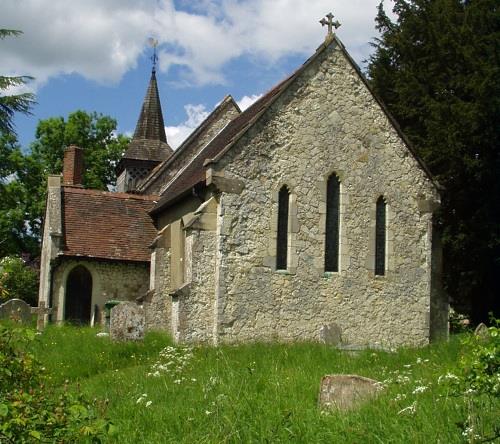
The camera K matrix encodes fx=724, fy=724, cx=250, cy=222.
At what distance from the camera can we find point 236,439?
7.90 m

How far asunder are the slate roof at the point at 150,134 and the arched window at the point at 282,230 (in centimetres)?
1846

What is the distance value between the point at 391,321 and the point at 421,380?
9293 mm

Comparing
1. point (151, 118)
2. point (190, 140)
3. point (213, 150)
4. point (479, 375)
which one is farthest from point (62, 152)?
point (479, 375)

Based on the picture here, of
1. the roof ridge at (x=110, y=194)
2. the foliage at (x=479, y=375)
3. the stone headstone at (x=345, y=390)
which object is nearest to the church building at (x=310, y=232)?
the roof ridge at (x=110, y=194)

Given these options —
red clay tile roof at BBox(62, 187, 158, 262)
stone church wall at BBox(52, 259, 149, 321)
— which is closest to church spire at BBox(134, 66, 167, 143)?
red clay tile roof at BBox(62, 187, 158, 262)

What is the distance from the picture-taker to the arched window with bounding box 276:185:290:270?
18141mm

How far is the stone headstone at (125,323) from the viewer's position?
16688 millimetres

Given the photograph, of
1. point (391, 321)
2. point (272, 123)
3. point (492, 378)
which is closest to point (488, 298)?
point (391, 321)

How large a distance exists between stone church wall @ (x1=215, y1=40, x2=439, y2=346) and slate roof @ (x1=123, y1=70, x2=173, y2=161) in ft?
59.3

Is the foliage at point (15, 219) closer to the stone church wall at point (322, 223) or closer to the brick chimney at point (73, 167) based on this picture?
the brick chimney at point (73, 167)

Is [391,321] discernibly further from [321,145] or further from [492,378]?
[492,378]

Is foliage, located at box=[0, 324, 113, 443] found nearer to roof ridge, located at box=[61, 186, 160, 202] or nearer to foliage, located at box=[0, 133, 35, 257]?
roof ridge, located at box=[61, 186, 160, 202]

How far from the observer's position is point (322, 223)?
61.3ft

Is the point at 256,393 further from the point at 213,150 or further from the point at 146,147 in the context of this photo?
the point at 146,147
